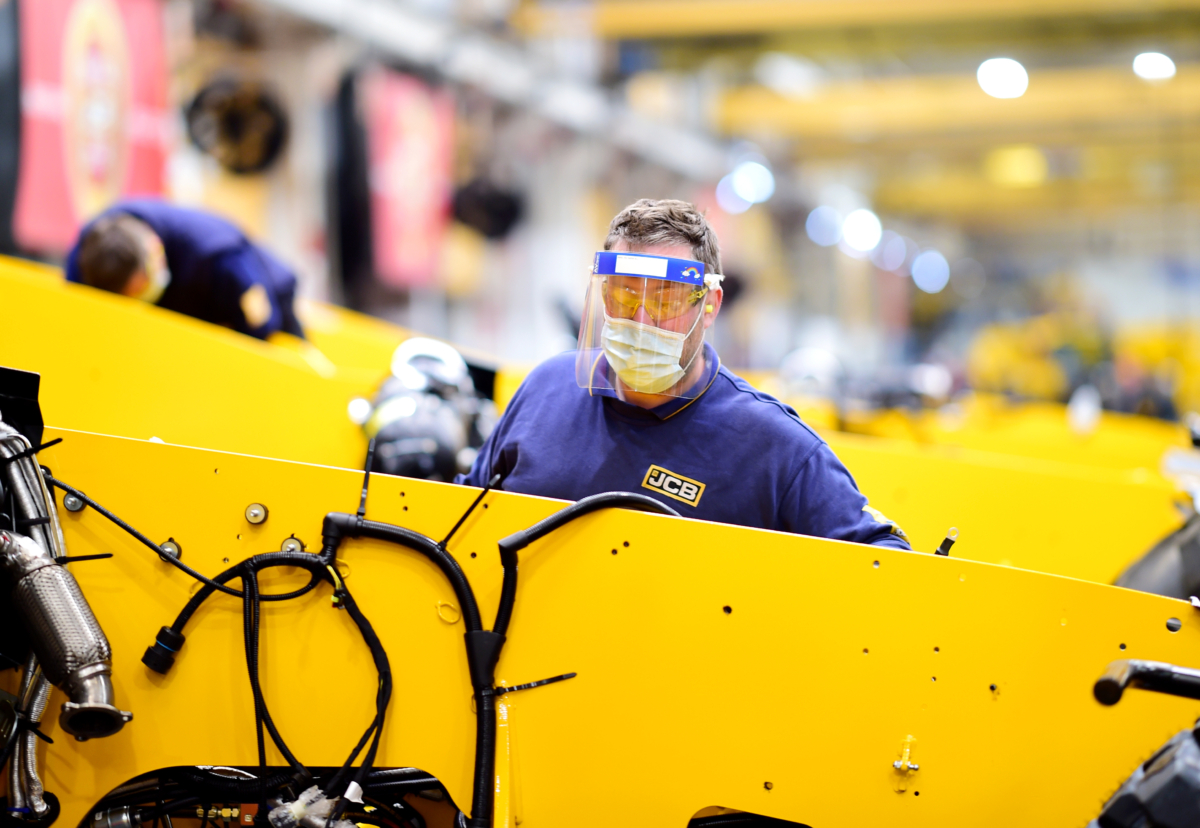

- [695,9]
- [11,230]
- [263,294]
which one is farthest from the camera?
[695,9]

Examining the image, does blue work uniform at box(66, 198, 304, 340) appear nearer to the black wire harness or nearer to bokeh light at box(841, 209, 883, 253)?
the black wire harness

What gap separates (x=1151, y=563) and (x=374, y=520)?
7.15 ft

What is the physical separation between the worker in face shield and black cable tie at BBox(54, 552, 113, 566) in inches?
30.7

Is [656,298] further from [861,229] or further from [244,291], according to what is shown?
[861,229]

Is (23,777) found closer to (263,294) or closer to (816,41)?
(263,294)

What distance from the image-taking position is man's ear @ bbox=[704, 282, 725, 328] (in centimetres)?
212

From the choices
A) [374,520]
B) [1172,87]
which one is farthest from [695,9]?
[374,520]

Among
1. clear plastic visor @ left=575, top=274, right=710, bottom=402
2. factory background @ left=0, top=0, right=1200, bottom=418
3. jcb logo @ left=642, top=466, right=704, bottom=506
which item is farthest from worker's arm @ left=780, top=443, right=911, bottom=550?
factory background @ left=0, top=0, right=1200, bottom=418

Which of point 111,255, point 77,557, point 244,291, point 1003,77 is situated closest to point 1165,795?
point 77,557

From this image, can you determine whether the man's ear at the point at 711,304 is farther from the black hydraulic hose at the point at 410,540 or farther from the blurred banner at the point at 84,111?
the blurred banner at the point at 84,111

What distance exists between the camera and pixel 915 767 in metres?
1.79

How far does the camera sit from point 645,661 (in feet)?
6.08

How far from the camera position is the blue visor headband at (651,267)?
6.69 ft

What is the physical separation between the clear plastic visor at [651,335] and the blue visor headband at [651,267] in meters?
0.01
